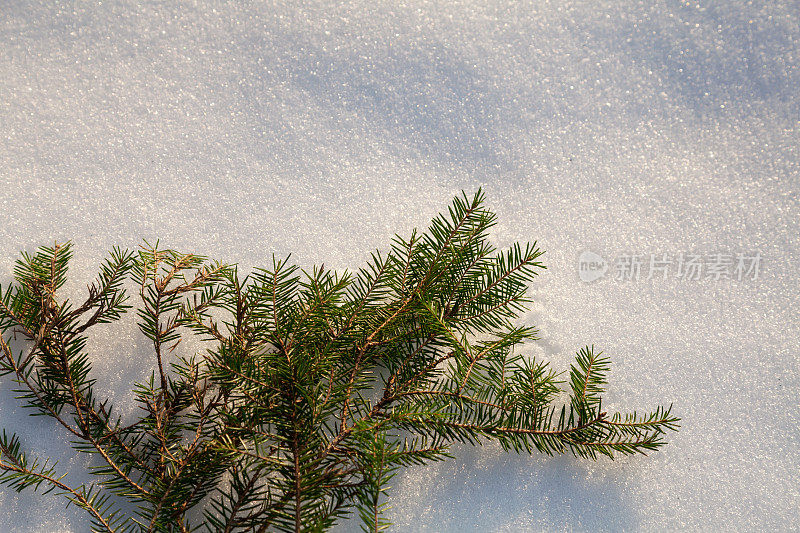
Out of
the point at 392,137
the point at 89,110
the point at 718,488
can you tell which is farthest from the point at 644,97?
the point at 89,110

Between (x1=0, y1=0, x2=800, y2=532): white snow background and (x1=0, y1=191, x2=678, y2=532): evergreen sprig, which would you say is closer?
(x1=0, y1=191, x2=678, y2=532): evergreen sprig

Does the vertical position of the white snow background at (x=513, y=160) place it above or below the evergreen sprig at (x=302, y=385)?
above

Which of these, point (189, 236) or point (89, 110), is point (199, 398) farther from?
point (89, 110)

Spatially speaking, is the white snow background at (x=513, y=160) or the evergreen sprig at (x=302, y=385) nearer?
the evergreen sprig at (x=302, y=385)

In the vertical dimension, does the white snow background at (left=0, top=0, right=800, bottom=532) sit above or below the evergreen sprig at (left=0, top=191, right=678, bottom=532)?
above
